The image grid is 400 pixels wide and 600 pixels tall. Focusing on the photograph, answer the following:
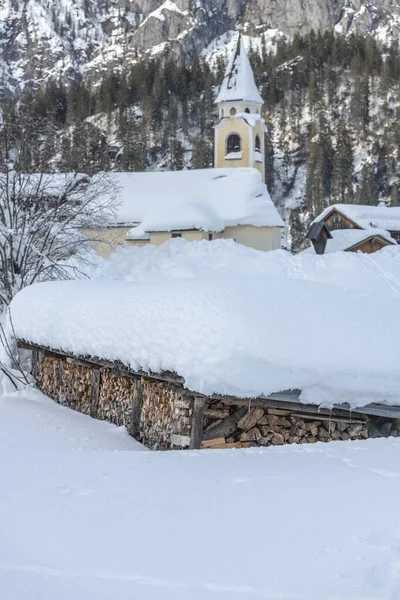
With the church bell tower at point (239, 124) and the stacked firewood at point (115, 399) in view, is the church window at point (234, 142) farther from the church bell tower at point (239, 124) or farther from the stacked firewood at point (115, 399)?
the stacked firewood at point (115, 399)

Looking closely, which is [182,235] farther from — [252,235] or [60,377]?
[60,377]

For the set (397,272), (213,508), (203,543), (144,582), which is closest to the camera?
(144,582)

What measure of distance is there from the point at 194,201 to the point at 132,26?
124300mm

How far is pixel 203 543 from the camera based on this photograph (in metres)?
4.34

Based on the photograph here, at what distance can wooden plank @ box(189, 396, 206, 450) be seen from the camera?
7279mm

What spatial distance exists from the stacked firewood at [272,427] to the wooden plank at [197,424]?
11 centimetres

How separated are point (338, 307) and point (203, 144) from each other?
76.1 m

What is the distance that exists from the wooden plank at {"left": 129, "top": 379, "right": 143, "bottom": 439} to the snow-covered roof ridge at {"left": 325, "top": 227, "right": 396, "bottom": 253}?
31853 mm

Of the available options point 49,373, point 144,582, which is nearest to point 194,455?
point 144,582

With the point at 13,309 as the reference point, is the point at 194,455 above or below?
below

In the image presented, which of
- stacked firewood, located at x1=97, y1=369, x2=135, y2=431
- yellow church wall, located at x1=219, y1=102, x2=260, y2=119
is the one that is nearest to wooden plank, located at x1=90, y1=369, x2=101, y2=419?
stacked firewood, located at x1=97, y1=369, x2=135, y2=431

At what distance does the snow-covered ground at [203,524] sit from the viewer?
3.80 meters

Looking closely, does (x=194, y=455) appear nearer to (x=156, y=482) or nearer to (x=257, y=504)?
(x=156, y=482)

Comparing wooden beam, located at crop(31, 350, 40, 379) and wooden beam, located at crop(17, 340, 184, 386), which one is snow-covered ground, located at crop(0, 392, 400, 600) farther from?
wooden beam, located at crop(31, 350, 40, 379)
